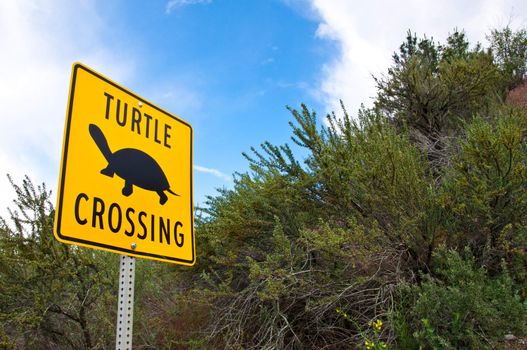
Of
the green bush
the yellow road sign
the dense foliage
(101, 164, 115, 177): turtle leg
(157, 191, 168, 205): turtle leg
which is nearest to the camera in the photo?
the yellow road sign

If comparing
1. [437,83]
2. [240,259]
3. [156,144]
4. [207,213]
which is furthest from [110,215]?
[437,83]

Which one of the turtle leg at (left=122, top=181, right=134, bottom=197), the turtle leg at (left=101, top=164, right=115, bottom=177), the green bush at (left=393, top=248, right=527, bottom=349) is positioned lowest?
the green bush at (left=393, top=248, right=527, bottom=349)

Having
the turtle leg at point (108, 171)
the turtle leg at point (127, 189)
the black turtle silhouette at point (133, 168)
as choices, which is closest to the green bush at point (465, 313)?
the black turtle silhouette at point (133, 168)

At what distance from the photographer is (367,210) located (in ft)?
16.0

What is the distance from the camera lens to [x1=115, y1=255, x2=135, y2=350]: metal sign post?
6.47ft

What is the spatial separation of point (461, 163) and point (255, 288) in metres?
2.64

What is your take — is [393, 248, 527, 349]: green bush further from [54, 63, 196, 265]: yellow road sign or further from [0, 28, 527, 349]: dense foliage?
[54, 63, 196, 265]: yellow road sign

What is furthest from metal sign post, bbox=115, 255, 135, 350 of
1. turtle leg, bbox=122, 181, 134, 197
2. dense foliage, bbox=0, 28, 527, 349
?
dense foliage, bbox=0, 28, 527, 349

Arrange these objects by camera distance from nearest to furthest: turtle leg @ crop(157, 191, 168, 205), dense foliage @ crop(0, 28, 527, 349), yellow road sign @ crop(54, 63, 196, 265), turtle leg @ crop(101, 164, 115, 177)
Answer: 1. yellow road sign @ crop(54, 63, 196, 265)
2. turtle leg @ crop(101, 164, 115, 177)
3. turtle leg @ crop(157, 191, 168, 205)
4. dense foliage @ crop(0, 28, 527, 349)

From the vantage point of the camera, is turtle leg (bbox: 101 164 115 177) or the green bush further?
the green bush

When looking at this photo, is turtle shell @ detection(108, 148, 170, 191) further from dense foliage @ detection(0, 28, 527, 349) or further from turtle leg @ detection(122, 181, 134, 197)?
dense foliage @ detection(0, 28, 527, 349)

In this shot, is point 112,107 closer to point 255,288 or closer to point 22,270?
point 255,288

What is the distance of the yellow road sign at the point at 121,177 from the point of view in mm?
1956

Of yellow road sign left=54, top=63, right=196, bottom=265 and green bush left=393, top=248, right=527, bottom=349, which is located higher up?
yellow road sign left=54, top=63, right=196, bottom=265
